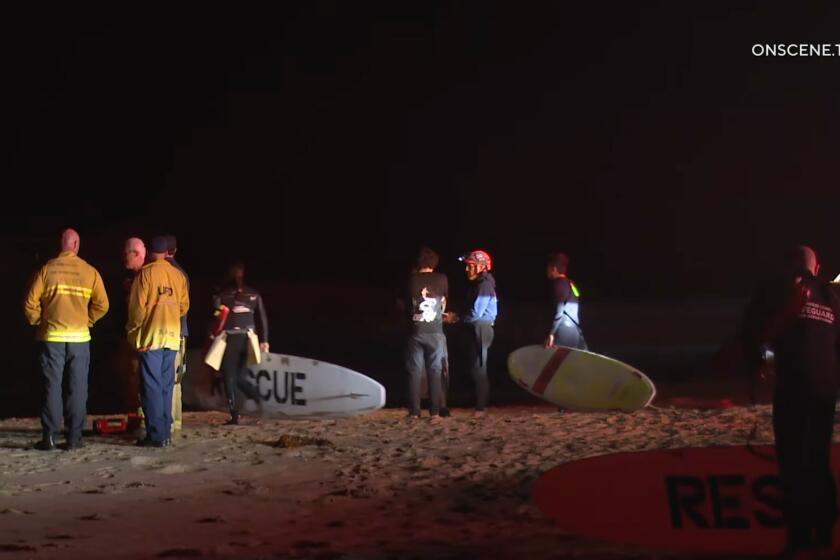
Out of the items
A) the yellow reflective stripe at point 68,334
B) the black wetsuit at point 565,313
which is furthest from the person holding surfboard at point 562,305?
the yellow reflective stripe at point 68,334

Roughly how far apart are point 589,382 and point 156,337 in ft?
15.9

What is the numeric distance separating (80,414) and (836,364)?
628 centimetres

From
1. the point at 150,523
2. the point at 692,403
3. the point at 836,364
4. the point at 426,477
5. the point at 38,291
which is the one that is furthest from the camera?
the point at 692,403

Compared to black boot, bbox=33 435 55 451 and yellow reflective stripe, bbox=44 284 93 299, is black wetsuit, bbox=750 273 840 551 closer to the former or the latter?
yellow reflective stripe, bbox=44 284 93 299

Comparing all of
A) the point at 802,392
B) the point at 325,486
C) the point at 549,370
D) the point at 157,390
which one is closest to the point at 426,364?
the point at 549,370

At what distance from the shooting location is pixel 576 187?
2662 inches

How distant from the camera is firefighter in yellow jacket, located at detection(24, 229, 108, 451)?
973cm

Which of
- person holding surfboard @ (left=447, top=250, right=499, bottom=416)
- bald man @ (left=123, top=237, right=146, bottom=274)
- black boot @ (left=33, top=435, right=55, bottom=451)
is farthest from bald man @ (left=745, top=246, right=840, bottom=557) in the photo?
Answer: person holding surfboard @ (left=447, top=250, right=499, bottom=416)

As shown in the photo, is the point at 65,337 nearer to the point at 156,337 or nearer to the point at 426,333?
the point at 156,337

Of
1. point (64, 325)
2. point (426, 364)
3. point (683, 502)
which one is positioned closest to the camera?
point (683, 502)

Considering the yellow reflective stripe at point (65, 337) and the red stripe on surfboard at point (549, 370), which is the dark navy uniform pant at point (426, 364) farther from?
the yellow reflective stripe at point (65, 337)

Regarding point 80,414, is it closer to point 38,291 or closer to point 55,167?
point 38,291

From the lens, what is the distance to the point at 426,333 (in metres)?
12.0

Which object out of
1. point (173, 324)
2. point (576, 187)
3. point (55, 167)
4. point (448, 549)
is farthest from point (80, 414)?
point (576, 187)
